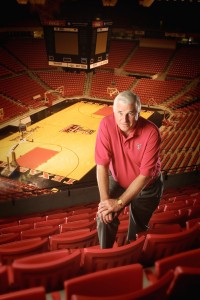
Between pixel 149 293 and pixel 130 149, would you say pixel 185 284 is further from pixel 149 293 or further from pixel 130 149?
pixel 130 149

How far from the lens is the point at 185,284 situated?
2.12 m

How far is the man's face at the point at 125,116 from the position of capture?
8.78 ft

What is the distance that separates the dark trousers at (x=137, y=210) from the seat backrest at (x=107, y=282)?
0.77m

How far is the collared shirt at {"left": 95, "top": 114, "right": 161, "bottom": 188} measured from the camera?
9.37 ft

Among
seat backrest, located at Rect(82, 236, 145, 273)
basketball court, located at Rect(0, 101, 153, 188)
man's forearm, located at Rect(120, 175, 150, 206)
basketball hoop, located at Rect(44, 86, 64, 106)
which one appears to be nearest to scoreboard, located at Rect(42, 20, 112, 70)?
basketball court, located at Rect(0, 101, 153, 188)

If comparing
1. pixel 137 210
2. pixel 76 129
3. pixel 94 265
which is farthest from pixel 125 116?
pixel 76 129

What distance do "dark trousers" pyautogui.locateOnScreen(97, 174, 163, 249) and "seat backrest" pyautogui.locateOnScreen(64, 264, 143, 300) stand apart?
77cm

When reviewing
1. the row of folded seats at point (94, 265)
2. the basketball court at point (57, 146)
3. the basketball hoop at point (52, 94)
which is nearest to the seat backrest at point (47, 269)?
the row of folded seats at point (94, 265)

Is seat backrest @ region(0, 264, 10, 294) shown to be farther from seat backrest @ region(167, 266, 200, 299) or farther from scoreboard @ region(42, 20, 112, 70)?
scoreboard @ region(42, 20, 112, 70)

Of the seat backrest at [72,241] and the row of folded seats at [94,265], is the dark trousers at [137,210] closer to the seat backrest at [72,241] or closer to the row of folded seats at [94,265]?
the row of folded seats at [94,265]

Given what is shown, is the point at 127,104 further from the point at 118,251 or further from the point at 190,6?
the point at 190,6

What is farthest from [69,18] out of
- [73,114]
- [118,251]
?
[118,251]

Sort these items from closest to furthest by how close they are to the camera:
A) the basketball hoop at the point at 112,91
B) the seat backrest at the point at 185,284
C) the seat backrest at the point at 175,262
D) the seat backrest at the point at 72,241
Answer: the seat backrest at the point at 185,284 < the seat backrest at the point at 175,262 < the seat backrest at the point at 72,241 < the basketball hoop at the point at 112,91

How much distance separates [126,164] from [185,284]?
4.11ft
